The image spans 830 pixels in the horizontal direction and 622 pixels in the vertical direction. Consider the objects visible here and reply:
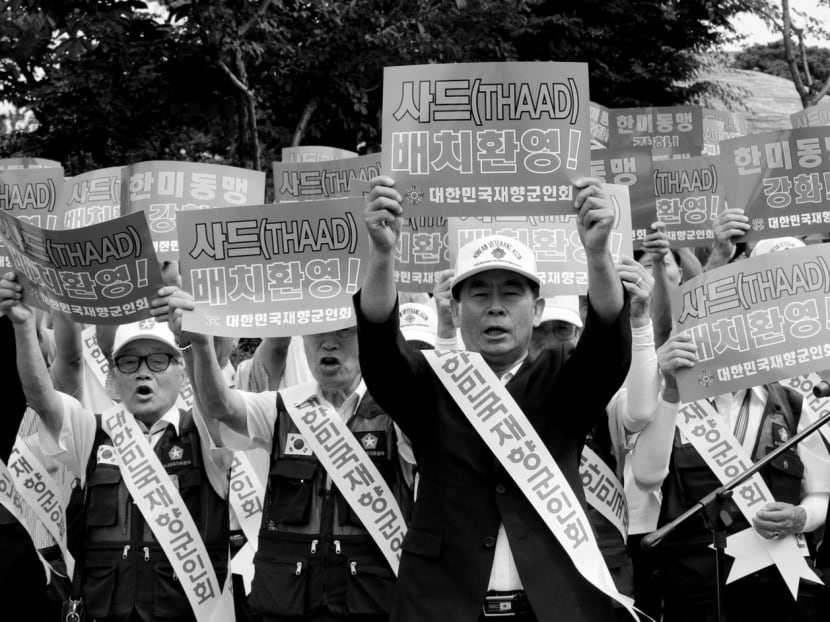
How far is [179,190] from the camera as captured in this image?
23.7 ft

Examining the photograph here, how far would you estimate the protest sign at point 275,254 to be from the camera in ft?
18.1

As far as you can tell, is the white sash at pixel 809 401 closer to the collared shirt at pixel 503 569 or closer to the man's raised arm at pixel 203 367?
the collared shirt at pixel 503 569

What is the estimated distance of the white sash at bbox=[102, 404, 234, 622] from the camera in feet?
19.0

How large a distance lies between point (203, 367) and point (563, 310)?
6.71 ft

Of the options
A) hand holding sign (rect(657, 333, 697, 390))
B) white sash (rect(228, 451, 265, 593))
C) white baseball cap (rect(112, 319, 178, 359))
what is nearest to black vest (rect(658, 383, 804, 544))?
hand holding sign (rect(657, 333, 697, 390))

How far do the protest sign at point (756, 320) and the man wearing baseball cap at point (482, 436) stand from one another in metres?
1.26

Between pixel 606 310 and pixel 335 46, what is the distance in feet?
29.5

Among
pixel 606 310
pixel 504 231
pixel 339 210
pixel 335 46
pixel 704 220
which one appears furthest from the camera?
pixel 335 46

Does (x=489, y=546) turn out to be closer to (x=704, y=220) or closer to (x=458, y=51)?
(x=704, y=220)

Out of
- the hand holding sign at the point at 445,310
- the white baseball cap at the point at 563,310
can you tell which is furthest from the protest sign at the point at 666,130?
the hand holding sign at the point at 445,310

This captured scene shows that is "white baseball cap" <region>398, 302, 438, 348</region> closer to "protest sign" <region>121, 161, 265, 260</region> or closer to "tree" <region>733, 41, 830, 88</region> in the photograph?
"protest sign" <region>121, 161, 265, 260</region>

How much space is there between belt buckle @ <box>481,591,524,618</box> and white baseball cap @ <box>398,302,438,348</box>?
100 inches

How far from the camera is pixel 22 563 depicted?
6.27 m

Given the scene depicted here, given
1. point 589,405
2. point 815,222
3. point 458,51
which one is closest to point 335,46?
point 458,51
